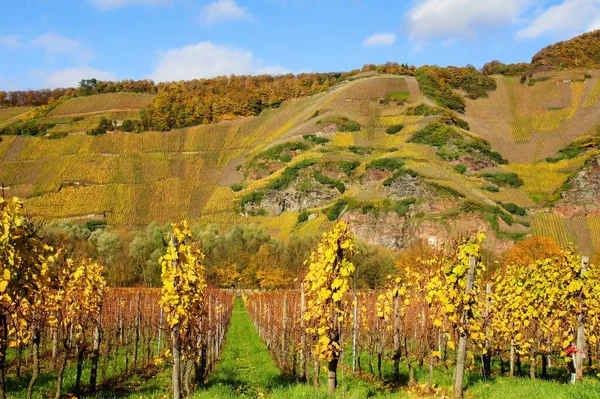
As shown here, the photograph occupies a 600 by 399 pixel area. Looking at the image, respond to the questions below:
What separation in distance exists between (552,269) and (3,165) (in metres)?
136

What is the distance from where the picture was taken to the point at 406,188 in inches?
3391

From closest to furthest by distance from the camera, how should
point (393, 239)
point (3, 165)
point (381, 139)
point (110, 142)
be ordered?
point (393, 239) < point (381, 139) < point (3, 165) < point (110, 142)

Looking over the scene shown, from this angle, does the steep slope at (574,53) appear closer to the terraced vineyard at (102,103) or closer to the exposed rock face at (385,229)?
the exposed rock face at (385,229)

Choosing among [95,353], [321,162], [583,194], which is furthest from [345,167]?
[95,353]

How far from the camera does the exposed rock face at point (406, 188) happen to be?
277ft

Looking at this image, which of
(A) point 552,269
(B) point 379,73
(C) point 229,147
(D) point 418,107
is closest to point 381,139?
(D) point 418,107

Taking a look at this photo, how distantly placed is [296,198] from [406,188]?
22538 mm

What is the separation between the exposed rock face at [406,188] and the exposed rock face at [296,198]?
1262 cm

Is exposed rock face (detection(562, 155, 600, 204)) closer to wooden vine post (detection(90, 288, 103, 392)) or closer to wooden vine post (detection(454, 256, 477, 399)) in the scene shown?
wooden vine post (detection(454, 256, 477, 399))

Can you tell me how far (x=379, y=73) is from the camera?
570 ft

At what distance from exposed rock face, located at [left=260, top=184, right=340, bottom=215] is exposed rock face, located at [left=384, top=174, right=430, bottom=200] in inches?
497

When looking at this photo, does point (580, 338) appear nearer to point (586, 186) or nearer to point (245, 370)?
point (245, 370)

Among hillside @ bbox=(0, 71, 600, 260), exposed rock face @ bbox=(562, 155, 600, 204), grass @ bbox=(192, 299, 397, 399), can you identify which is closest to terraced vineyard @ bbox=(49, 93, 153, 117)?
hillside @ bbox=(0, 71, 600, 260)

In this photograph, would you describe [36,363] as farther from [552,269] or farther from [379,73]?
[379,73]
